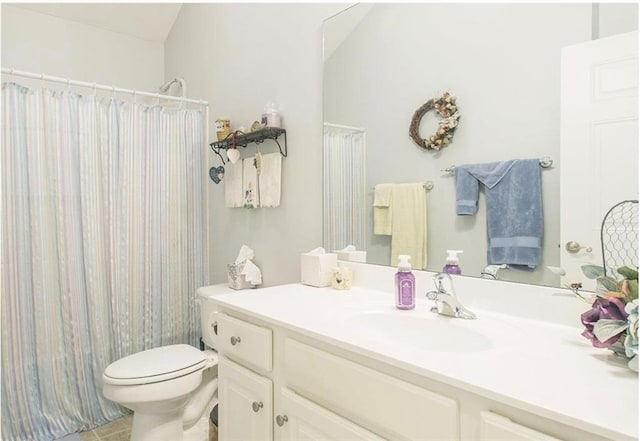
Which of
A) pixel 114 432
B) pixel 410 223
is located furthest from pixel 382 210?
pixel 114 432

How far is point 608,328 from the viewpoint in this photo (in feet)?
2.55

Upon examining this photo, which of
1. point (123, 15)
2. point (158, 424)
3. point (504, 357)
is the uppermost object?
point (123, 15)

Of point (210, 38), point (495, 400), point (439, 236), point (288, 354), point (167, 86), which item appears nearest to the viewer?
point (495, 400)

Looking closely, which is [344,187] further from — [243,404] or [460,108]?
[243,404]

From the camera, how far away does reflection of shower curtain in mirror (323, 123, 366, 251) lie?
1.65 metres

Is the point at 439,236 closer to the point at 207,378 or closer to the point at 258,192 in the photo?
the point at 258,192

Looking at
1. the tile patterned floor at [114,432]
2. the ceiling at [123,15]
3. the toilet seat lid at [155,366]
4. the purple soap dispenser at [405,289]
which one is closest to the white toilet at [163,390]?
the toilet seat lid at [155,366]

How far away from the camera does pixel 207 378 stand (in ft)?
6.85

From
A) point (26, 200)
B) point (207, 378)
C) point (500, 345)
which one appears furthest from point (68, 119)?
point (500, 345)

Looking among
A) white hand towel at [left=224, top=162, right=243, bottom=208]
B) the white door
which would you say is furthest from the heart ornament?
the white door

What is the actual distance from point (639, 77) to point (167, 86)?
2.72 meters

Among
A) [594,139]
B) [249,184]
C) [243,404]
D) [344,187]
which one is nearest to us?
[594,139]

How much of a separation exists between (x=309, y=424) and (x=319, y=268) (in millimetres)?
654

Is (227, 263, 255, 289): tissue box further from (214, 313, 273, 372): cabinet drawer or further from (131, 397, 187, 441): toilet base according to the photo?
(214, 313, 273, 372): cabinet drawer
